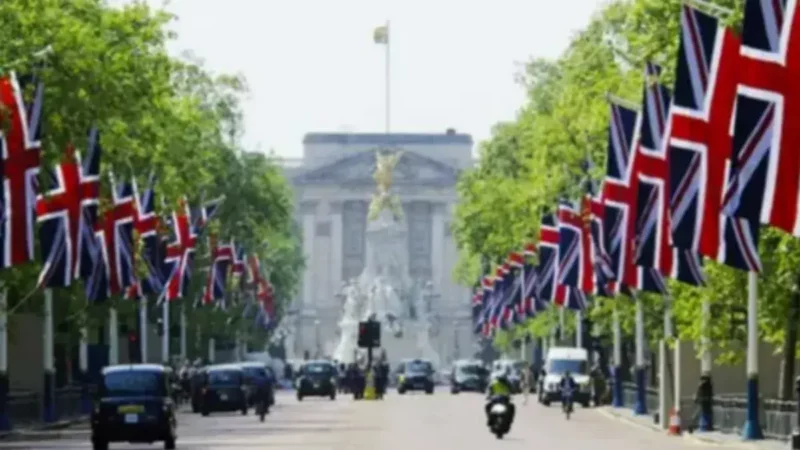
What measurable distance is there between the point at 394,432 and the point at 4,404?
389 inches

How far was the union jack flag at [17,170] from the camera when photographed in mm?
56406

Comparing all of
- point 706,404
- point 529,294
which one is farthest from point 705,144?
point 529,294

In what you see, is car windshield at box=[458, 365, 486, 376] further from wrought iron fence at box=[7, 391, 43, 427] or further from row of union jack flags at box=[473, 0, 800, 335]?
row of union jack flags at box=[473, 0, 800, 335]

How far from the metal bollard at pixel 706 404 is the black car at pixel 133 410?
46.1ft

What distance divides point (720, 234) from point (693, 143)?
162 cm

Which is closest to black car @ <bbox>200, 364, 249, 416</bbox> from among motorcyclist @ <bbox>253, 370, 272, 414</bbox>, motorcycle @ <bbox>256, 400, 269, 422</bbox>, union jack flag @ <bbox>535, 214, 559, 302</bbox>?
motorcyclist @ <bbox>253, 370, 272, 414</bbox>

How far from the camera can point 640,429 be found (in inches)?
2943

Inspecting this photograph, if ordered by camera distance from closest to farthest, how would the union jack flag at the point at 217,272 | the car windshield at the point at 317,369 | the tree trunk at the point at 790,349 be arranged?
1. the tree trunk at the point at 790,349
2. the union jack flag at the point at 217,272
3. the car windshield at the point at 317,369

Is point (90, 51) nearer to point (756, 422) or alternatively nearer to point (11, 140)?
point (11, 140)

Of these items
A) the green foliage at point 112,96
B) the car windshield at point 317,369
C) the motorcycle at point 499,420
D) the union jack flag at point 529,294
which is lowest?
the motorcycle at point 499,420

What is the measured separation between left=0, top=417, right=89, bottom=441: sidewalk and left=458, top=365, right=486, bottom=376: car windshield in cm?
5980

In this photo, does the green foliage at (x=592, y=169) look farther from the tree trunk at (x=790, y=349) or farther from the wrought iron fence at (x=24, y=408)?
the wrought iron fence at (x=24, y=408)

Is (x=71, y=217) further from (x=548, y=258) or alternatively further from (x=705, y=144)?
(x=548, y=258)

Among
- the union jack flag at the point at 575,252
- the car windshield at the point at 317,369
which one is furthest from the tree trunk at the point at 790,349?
the car windshield at the point at 317,369
